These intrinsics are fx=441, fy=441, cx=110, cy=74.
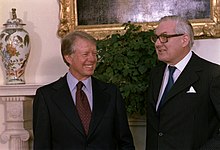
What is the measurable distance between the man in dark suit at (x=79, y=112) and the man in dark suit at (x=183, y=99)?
0.67 ft

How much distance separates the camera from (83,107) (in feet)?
7.64

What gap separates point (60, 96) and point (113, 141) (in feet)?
1.22

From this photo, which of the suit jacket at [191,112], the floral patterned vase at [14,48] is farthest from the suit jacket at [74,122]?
the floral patterned vase at [14,48]

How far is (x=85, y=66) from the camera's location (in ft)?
7.60

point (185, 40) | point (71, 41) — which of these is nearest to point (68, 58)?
point (71, 41)

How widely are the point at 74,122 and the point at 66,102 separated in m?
0.13

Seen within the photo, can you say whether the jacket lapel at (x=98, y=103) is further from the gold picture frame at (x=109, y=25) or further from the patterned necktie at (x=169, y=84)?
the gold picture frame at (x=109, y=25)

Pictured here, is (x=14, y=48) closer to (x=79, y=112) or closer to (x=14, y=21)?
(x=14, y=21)

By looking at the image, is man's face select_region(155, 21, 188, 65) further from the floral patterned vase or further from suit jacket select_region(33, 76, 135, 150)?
the floral patterned vase

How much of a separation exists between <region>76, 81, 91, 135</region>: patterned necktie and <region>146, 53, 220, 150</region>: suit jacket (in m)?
0.37

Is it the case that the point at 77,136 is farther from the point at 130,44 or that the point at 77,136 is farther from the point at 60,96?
the point at 130,44

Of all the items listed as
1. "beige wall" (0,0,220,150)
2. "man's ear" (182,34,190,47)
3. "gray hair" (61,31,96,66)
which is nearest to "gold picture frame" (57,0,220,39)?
"beige wall" (0,0,220,150)

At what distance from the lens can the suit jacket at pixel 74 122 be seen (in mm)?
2268

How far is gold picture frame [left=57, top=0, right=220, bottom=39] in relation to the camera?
11.7ft
